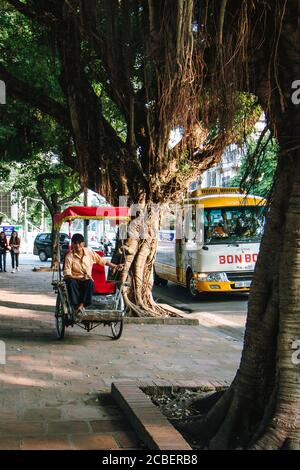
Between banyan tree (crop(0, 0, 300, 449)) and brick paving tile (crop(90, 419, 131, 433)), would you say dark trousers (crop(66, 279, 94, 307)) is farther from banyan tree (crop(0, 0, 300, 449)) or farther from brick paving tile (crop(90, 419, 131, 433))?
banyan tree (crop(0, 0, 300, 449))

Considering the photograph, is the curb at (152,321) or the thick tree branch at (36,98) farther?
the thick tree branch at (36,98)

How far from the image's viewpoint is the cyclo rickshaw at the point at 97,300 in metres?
8.62

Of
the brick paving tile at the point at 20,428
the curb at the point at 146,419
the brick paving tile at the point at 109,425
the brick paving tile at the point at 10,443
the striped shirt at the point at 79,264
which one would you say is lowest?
the brick paving tile at the point at 109,425

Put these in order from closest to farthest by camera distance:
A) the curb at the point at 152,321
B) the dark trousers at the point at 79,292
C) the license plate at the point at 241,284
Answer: the dark trousers at the point at 79,292 < the curb at the point at 152,321 < the license plate at the point at 241,284

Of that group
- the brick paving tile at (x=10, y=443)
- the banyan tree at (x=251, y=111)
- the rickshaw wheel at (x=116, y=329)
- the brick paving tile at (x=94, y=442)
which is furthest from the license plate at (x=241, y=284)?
the brick paving tile at (x=10, y=443)

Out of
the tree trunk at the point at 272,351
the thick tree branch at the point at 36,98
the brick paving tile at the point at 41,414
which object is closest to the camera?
the tree trunk at the point at 272,351

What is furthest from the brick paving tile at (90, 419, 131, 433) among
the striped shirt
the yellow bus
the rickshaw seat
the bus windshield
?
the bus windshield

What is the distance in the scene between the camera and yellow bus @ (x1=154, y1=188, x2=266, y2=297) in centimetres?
1459

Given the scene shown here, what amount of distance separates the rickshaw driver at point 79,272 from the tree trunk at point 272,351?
14.3 ft

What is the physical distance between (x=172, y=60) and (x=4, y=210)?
6978cm

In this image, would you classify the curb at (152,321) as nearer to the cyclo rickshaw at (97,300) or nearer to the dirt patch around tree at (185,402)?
the cyclo rickshaw at (97,300)

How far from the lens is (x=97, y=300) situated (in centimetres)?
918

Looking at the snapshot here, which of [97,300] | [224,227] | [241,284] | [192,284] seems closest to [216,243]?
[224,227]

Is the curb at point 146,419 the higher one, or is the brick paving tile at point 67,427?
the curb at point 146,419
